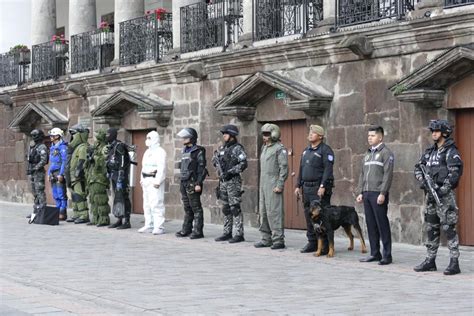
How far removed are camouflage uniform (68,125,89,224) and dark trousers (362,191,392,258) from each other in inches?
313

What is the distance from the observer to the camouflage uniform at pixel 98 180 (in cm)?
1834

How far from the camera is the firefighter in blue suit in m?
19.5

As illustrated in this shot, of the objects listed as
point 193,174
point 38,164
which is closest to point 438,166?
point 193,174

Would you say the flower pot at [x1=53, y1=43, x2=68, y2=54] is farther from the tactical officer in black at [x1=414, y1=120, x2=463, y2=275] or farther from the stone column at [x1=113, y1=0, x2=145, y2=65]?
the tactical officer in black at [x1=414, y1=120, x2=463, y2=275]

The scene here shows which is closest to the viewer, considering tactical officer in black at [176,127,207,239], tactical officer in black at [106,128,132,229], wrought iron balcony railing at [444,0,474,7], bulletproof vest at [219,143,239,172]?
wrought iron balcony railing at [444,0,474,7]

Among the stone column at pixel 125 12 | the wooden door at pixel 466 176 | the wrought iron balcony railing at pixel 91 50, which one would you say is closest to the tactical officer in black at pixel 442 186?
the wooden door at pixel 466 176

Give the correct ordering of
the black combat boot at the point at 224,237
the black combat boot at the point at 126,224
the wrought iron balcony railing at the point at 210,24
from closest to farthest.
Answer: the black combat boot at the point at 224,237, the black combat boot at the point at 126,224, the wrought iron balcony railing at the point at 210,24

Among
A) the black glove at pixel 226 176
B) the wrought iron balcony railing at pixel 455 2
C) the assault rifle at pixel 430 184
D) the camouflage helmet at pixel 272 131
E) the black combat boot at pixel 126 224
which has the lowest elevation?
the black combat boot at pixel 126 224

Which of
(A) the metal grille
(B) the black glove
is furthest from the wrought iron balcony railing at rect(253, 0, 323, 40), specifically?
(A) the metal grille

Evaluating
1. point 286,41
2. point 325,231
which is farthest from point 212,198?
point 325,231

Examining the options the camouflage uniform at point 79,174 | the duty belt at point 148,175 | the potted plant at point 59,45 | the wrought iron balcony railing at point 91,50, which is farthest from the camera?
the potted plant at point 59,45

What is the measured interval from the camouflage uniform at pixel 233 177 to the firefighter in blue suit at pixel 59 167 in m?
5.39

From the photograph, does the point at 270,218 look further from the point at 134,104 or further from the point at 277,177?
the point at 134,104

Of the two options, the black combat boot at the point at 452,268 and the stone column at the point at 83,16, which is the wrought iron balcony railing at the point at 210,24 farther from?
the black combat boot at the point at 452,268
